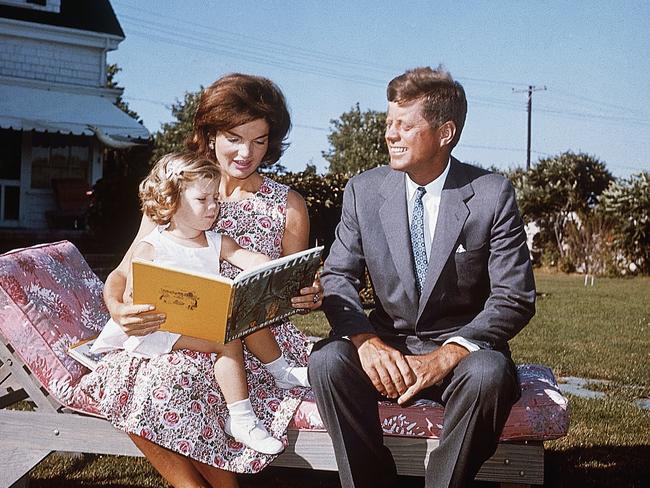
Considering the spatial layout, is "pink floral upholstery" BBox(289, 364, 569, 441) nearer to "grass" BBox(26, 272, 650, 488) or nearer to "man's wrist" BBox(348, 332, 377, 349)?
"man's wrist" BBox(348, 332, 377, 349)

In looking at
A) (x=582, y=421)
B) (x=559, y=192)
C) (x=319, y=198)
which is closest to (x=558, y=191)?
(x=559, y=192)

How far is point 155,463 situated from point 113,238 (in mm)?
12620

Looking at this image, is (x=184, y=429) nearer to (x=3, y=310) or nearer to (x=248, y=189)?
(x=3, y=310)

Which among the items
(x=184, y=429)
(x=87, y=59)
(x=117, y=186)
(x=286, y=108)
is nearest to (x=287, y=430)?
(x=184, y=429)

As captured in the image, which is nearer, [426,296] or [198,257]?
[426,296]

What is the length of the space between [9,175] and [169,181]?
1740 centimetres

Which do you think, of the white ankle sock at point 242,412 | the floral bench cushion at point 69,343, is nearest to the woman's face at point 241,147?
the floral bench cushion at point 69,343

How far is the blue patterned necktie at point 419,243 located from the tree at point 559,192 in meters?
20.4

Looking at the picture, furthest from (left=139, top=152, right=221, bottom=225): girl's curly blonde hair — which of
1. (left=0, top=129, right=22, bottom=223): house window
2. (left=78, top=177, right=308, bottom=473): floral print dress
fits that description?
(left=0, top=129, right=22, bottom=223): house window

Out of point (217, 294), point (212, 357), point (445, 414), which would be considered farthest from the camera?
point (212, 357)

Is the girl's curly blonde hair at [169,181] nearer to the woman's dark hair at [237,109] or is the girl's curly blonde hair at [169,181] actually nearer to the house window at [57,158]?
the woman's dark hair at [237,109]

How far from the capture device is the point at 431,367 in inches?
132

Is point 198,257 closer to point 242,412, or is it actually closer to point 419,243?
point 242,412

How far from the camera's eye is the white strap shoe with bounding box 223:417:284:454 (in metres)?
3.38
